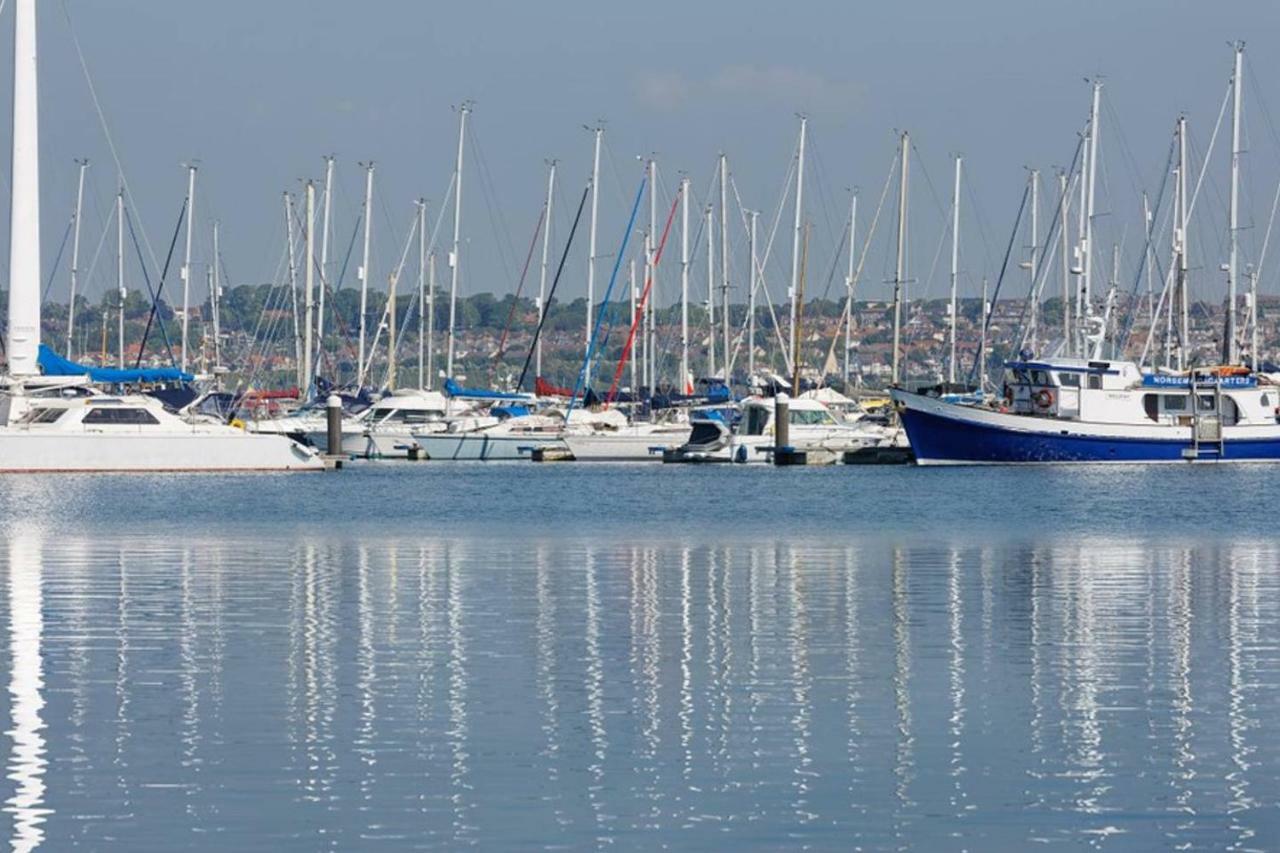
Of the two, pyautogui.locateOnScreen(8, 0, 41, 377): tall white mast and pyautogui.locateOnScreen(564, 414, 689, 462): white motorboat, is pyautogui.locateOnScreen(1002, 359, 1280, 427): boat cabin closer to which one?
pyautogui.locateOnScreen(564, 414, 689, 462): white motorboat

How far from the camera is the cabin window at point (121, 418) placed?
228 ft

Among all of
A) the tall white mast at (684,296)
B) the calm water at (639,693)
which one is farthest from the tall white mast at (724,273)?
the calm water at (639,693)

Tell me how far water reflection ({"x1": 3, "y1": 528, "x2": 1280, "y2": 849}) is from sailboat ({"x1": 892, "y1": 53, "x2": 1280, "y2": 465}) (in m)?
46.9

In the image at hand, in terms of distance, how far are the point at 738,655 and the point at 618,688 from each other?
281 centimetres

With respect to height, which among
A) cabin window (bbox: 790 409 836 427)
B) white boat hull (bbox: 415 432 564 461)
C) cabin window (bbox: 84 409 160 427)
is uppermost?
cabin window (bbox: 84 409 160 427)

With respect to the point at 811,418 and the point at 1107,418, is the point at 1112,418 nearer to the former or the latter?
the point at 1107,418

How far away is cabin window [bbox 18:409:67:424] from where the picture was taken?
7031 centimetres

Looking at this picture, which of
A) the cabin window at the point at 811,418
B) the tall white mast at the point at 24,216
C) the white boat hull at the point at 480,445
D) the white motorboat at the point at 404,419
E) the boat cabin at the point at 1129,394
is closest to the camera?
the tall white mast at the point at 24,216

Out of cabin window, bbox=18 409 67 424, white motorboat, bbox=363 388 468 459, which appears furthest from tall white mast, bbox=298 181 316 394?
cabin window, bbox=18 409 67 424

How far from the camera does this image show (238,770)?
16938 mm

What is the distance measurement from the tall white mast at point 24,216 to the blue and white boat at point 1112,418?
30.2 meters

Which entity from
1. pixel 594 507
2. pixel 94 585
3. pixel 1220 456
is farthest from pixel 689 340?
pixel 94 585

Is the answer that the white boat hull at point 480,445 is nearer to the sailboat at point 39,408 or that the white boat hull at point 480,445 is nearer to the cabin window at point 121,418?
the sailboat at point 39,408

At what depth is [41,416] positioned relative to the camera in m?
70.5
